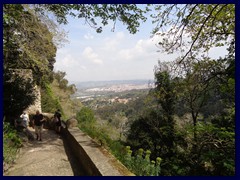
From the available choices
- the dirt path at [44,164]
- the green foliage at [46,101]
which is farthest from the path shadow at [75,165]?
the green foliage at [46,101]

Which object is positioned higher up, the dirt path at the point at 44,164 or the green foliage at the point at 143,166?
the green foliage at the point at 143,166

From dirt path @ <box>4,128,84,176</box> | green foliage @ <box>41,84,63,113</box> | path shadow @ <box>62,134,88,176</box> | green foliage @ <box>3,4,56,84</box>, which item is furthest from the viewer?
green foliage @ <box>41,84,63,113</box>

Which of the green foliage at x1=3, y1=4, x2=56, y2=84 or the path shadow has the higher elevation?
the green foliage at x1=3, y1=4, x2=56, y2=84

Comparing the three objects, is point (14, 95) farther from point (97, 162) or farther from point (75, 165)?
point (97, 162)

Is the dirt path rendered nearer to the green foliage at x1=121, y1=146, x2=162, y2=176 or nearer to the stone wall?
the stone wall

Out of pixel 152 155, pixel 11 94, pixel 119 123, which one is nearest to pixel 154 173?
pixel 11 94

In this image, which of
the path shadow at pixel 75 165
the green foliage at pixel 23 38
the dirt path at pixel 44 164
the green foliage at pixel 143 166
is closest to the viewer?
the green foliage at pixel 143 166

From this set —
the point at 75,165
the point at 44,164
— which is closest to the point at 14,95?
the point at 44,164

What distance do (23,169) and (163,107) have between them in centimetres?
1271

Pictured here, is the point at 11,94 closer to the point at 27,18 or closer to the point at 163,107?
the point at 27,18

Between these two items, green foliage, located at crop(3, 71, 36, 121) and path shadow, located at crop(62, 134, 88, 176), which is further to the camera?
green foliage, located at crop(3, 71, 36, 121)

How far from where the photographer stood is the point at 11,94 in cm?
945

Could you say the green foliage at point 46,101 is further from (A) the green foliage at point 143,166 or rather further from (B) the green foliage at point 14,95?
(A) the green foliage at point 143,166

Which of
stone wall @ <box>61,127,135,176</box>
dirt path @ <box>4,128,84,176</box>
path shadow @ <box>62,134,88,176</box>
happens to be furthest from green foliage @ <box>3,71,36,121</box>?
stone wall @ <box>61,127,135,176</box>
